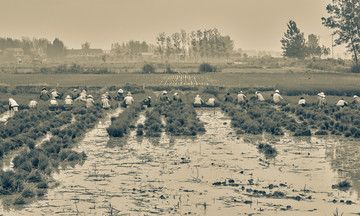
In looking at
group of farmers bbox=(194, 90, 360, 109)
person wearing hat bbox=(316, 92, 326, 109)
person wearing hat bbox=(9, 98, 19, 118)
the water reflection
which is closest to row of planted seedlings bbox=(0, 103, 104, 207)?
person wearing hat bbox=(9, 98, 19, 118)

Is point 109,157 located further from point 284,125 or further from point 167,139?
point 284,125

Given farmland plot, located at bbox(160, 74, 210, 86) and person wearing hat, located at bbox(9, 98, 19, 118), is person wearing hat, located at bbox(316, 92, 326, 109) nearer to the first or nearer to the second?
person wearing hat, located at bbox(9, 98, 19, 118)

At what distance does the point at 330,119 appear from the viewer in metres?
35.0

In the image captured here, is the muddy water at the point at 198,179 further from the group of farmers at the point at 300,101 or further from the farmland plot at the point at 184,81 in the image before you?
the farmland plot at the point at 184,81

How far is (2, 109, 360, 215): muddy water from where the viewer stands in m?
15.6

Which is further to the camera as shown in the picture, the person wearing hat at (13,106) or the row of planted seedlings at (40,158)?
the person wearing hat at (13,106)

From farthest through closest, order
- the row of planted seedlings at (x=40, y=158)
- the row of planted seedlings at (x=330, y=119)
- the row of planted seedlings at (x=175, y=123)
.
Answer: the row of planted seedlings at (x=330, y=119) < the row of planted seedlings at (x=175, y=123) < the row of planted seedlings at (x=40, y=158)

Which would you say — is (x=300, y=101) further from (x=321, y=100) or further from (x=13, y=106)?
(x=13, y=106)

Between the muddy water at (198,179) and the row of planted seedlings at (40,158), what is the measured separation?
0.64m

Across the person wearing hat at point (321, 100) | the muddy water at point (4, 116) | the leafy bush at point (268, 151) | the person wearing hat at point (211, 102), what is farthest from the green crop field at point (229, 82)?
the leafy bush at point (268, 151)

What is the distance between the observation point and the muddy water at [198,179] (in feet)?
51.2

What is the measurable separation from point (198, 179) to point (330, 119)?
18603mm

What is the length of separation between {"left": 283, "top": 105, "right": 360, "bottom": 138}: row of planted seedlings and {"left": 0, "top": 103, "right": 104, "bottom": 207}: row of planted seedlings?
14.3m

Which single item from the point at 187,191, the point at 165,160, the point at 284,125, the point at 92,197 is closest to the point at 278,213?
the point at 187,191
